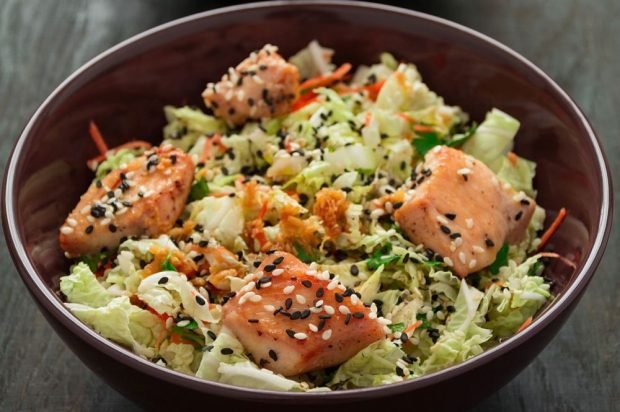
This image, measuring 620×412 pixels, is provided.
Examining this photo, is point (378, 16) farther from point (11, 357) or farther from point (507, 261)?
point (11, 357)

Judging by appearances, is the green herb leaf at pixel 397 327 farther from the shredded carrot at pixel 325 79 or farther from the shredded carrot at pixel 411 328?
the shredded carrot at pixel 325 79

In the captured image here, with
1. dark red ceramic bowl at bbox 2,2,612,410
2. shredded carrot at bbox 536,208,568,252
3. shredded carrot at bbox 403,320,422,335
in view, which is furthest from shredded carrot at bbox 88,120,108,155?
shredded carrot at bbox 536,208,568,252

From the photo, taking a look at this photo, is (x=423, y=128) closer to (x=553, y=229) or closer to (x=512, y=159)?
(x=512, y=159)

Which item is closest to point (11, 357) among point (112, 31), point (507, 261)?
point (507, 261)

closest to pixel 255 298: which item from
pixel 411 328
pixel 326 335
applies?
pixel 326 335

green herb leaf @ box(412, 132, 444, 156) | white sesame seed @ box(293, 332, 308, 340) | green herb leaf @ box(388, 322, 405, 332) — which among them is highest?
green herb leaf @ box(412, 132, 444, 156)

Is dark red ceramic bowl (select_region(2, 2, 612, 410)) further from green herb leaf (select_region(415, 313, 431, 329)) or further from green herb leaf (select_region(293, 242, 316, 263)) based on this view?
green herb leaf (select_region(293, 242, 316, 263))
